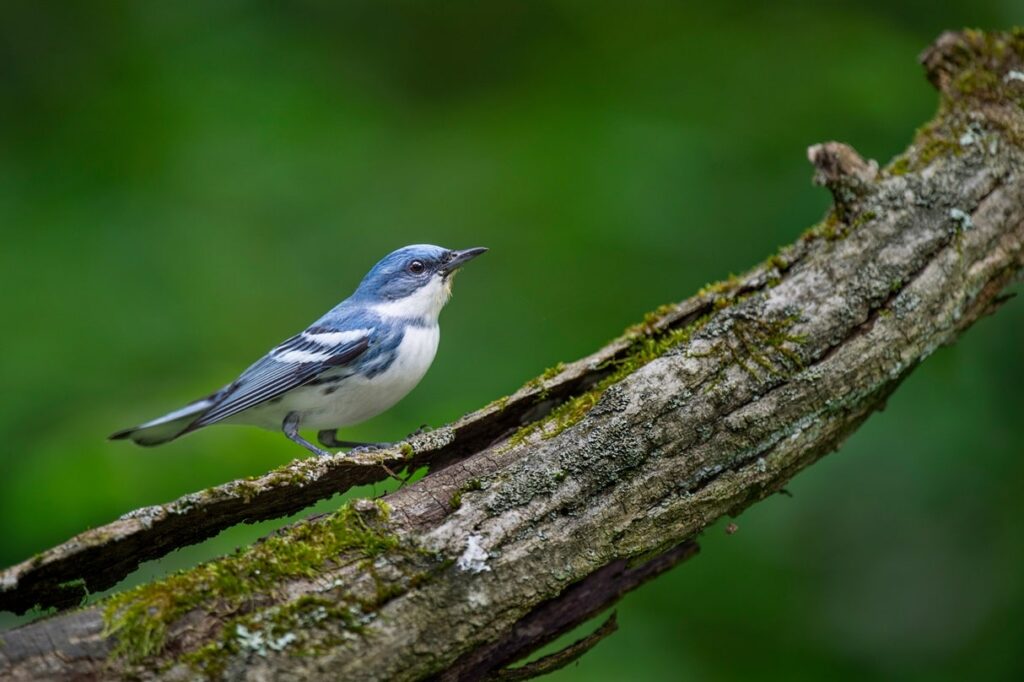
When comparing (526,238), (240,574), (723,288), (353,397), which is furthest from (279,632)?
(526,238)

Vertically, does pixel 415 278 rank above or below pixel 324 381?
above

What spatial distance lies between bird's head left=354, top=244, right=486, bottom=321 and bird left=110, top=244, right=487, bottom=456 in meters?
0.11

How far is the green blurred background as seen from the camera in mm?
4824

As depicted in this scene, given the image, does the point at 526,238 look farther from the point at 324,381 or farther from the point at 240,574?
the point at 240,574

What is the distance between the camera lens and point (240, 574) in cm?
272

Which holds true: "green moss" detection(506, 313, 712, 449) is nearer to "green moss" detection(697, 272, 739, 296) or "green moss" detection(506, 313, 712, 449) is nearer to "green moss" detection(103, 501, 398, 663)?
"green moss" detection(697, 272, 739, 296)

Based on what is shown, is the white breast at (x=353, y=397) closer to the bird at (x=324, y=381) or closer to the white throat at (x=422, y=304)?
the bird at (x=324, y=381)

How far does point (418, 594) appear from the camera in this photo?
8.99 feet

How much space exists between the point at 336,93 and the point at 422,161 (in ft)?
2.62

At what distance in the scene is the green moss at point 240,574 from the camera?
8.29 feet

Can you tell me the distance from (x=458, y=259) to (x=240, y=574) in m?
2.62

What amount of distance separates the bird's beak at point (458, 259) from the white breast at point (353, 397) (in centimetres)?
55

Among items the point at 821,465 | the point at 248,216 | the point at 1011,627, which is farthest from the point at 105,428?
the point at 1011,627

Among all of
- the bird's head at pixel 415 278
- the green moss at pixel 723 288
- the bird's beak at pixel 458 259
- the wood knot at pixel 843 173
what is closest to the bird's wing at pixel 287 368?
the bird's head at pixel 415 278
